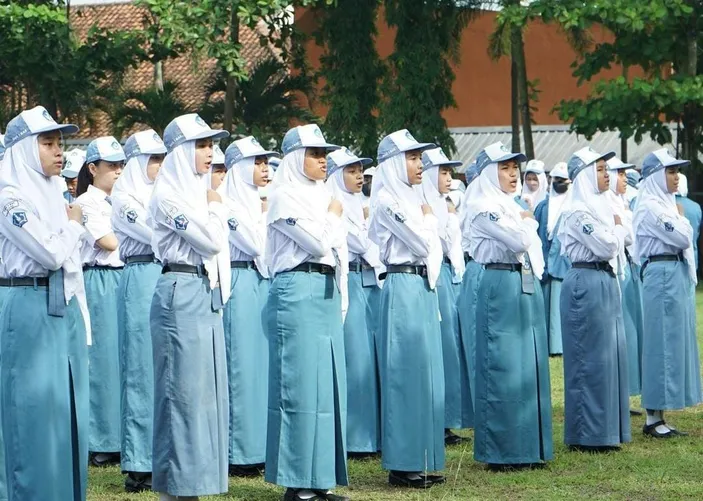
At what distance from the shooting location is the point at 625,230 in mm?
Result: 11578

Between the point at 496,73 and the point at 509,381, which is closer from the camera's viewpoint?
the point at 509,381

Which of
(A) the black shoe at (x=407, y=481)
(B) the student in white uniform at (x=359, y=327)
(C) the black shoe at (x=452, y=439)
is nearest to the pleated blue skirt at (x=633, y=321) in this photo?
(C) the black shoe at (x=452, y=439)

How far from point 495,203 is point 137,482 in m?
2.97

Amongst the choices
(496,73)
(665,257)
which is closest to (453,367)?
(665,257)

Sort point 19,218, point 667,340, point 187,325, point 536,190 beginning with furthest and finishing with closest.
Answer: point 536,190 < point 667,340 < point 187,325 < point 19,218

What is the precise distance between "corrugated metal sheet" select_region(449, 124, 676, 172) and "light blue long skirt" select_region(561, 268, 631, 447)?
22.4 m

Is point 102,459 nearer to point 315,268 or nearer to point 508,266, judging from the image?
point 315,268

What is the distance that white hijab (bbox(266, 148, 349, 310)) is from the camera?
824cm

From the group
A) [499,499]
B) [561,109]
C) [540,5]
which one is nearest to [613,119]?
[561,109]

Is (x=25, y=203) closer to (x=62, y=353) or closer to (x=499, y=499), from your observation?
(x=62, y=353)

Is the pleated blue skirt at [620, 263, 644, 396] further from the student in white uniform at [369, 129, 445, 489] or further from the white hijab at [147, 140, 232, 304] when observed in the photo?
the white hijab at [147, 140, 232, 304]

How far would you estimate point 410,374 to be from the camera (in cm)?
908

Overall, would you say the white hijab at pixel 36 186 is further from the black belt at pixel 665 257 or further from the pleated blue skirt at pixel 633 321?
the pleated blue skirt at pixel 633 321

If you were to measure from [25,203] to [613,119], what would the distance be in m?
18.7
